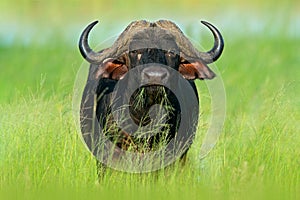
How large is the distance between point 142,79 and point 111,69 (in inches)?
19.7

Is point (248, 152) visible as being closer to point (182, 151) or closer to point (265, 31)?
point (182, 151)

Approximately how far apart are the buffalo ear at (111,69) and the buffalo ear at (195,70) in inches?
16.5

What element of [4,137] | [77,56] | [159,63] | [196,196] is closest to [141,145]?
[159,63]

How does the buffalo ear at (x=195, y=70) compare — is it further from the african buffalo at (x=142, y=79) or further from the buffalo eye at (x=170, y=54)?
the buffalo eye at (x=170, y=54)

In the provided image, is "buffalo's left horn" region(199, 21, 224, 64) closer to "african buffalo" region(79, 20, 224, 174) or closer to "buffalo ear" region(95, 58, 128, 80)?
"african buffalo" region(79, 20, 224, 174)

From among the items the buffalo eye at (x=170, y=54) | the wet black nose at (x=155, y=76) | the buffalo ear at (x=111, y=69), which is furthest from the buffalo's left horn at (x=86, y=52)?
the wet black nose at (x=155, y=76)

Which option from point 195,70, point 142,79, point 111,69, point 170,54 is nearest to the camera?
point 142,79

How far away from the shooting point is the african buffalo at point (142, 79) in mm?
6117

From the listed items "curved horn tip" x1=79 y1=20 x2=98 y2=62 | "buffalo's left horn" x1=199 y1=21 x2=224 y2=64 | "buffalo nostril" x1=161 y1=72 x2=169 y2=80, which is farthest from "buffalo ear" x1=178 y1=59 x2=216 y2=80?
"curved horn tip" x1=79 y1=20 x2=98 y2=62

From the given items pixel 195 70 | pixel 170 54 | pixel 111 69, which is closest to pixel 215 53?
pixel 195 70

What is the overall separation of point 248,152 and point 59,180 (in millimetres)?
1470

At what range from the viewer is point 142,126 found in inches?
249

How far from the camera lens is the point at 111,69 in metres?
6.43

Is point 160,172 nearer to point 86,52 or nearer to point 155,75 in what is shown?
point 155,75
